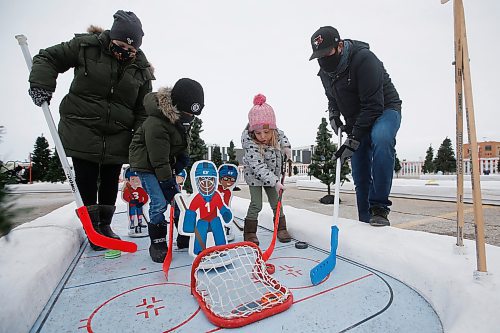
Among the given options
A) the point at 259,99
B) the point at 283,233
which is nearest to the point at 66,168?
the point at 259,99

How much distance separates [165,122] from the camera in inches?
82.5

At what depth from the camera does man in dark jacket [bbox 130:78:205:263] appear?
204cm

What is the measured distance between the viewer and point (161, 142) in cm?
204

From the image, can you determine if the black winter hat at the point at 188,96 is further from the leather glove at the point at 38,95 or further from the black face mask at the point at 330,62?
the black face mask at the point at 330,62

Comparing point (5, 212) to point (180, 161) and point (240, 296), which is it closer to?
point (240, 296)

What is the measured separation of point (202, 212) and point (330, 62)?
5.27 ft

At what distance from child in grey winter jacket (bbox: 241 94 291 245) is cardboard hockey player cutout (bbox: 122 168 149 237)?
1247mm

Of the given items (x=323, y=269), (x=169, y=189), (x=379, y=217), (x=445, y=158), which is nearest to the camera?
(x=323, y=269)

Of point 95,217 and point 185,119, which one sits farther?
point 95,217

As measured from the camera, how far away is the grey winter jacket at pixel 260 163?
8.40 feet

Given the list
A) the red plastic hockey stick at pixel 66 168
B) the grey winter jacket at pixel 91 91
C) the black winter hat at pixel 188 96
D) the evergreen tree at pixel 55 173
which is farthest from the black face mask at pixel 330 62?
the evergreen tree at pixel 55 173

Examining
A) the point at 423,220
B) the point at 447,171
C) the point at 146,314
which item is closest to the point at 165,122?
the point at 146,314

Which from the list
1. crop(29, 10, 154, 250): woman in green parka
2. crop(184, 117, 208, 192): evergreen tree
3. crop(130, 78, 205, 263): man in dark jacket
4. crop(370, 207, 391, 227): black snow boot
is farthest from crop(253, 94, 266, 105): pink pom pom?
crop(184, 117, 208, 192): evergreen tree

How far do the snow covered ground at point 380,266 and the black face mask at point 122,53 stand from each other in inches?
57.4
